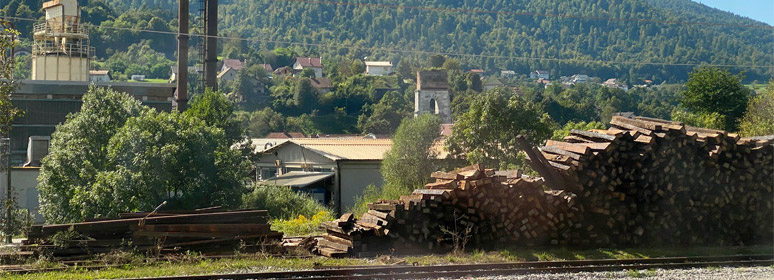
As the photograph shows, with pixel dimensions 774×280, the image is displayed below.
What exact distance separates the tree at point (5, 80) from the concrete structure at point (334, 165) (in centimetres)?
1916

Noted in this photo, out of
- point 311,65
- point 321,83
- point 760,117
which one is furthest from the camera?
point 311,65

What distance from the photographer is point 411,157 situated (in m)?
35.9

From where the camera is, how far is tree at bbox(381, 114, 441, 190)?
116ft

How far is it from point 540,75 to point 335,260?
519 ft

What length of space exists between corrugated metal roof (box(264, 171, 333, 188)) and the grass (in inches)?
795

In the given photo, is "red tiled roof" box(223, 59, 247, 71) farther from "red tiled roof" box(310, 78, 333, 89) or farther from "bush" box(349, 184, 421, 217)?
"bush" box(349, 184, 421, 217)

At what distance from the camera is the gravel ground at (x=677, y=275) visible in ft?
44.0

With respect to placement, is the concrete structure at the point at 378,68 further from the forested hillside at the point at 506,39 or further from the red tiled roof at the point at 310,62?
the red tiled roof at the point at 310,62

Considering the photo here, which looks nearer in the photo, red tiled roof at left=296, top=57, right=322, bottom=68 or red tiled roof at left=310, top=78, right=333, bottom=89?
red tiled roof at left=310, top=78, right=333, bottom=89

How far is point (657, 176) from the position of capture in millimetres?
17328

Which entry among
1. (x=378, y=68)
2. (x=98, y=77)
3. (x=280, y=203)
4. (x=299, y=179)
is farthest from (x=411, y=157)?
(x=378, y=68)

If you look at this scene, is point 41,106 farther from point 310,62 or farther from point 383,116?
point 310,62

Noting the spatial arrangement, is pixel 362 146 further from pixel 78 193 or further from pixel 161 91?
pixel 78 193

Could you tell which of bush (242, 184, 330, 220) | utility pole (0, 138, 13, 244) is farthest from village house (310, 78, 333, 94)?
utility pole (0, 138, 13, 244)
